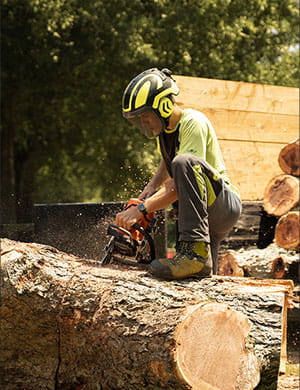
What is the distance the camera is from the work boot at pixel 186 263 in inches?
133

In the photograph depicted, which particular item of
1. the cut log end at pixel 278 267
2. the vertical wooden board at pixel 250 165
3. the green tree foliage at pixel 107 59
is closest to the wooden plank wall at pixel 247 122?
the vertical wooden board at pixel 250 165

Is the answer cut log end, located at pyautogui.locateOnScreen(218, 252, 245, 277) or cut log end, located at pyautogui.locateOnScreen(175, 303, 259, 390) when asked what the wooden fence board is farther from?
cut log end, located at pyautogui.locateOnScreen(175, 303, 259, 390)

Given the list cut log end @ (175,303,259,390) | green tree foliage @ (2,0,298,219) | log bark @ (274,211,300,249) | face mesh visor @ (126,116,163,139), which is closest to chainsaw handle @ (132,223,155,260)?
face mesh visor @ (126,116,163,139)

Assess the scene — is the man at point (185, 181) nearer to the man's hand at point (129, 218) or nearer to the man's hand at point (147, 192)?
the man's hand at point (129, 218)

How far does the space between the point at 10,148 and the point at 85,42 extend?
327cm

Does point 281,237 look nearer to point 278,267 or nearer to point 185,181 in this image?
point 278,267

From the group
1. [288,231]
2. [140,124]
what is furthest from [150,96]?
[288,231]

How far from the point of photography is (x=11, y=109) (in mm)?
13227

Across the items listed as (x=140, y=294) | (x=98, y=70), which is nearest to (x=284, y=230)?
(x=140, y=294)

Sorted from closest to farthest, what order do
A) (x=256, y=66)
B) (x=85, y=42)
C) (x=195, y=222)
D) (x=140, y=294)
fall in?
(x=140, y=294), (x=195, y=222), (x=85, y=42), (x=256, y=66)

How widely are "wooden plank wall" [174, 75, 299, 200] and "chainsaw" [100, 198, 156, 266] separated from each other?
2.27m

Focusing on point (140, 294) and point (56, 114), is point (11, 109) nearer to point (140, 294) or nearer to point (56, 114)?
point (56, 114)

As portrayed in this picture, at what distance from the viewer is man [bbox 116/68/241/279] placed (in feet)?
11.4

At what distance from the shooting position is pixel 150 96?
367cm
